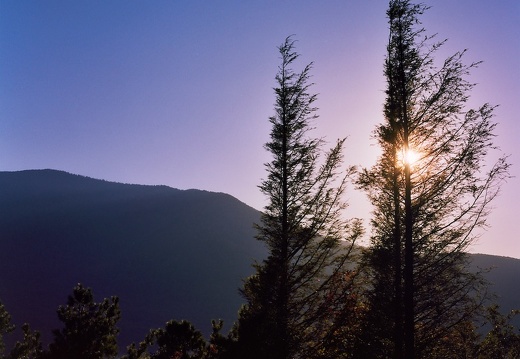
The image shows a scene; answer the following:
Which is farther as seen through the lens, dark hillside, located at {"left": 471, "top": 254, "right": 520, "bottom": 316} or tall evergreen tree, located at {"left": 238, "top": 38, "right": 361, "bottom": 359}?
dark hillside, located at {"left": 471, "top": 254, "right": 520, "bottom": 316}

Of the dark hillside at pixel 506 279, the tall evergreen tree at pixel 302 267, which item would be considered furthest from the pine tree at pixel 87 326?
the dark hillside at pixel 506 279

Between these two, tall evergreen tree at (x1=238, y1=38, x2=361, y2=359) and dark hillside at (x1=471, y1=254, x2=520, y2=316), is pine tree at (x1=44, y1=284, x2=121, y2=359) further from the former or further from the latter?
dark hillside at (x1=471, y1=254, x2=520, y2=316)

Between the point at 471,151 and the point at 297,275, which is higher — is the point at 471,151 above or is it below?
above

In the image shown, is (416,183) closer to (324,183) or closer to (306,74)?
(324,183)

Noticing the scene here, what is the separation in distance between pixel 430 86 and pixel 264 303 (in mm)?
9321

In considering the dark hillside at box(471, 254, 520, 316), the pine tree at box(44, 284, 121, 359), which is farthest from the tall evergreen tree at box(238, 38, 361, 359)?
the dark hillside at box(471, 254, 520, 316)

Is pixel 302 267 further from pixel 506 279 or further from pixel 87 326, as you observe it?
pixel 506 279

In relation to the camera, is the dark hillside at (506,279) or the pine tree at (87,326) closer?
the pine tree at (87,326)

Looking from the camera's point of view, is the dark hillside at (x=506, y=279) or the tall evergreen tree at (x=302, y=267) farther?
the dark hillside at (x=506, y=279)

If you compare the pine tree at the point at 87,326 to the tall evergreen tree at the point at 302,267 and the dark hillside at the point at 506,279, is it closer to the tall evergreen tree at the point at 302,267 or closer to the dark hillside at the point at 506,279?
the tall evergreen tree at the point at 302,267

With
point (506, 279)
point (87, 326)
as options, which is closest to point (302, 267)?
point (87, 326)

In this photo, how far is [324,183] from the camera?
15461 millimetres

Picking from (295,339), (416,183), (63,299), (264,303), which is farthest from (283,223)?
(63,299)

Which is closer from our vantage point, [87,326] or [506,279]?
[87,326]
